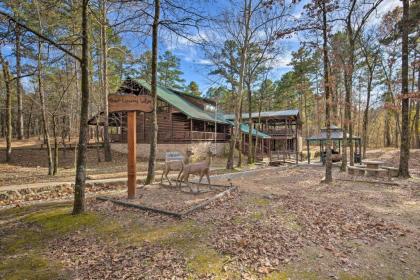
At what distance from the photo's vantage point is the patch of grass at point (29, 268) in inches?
130

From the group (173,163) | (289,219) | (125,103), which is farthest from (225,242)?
(125,103)

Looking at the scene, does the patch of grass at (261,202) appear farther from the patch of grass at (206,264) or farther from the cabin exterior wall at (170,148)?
the cabin exterior wall at (170,148)

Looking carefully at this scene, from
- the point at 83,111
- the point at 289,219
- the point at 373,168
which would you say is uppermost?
the point at 83,111

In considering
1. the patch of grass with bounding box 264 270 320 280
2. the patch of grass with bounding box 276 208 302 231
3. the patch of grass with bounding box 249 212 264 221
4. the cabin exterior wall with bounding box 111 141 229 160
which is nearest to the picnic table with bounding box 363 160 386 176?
the patch of grass with bounding box 276 208 302 231

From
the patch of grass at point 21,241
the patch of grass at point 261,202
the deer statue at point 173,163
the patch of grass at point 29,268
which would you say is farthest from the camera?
the deer statue at point 173,163

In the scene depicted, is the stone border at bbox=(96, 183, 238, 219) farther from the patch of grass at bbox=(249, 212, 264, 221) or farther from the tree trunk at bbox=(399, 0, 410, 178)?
the tree trunk at bbox=(399, 0, 410, 178)

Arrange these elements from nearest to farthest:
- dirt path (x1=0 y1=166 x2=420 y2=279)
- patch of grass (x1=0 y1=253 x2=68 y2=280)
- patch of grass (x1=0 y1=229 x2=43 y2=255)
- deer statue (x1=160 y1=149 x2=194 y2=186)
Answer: patch of grass (x1=0 y1=253 x2=68 y2=280)
dirt path (x1=0 y1=166 x2=420 y2=279)
patch of grass (x1=0 y1=229 x2=43 y2=255)
deer statue (x1=160 y1=149 x2=194 y2=186)

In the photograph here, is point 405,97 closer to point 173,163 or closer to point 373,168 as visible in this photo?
point 373,168

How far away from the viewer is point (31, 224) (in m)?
5.21

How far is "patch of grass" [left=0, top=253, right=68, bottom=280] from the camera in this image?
3.31 m

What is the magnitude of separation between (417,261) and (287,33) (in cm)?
1063

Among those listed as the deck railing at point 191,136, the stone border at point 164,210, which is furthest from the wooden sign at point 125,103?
the deck railing at point 191,136

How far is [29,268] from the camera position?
11.5 ft

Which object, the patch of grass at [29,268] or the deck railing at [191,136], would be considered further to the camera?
the deck railing at [191,136]
